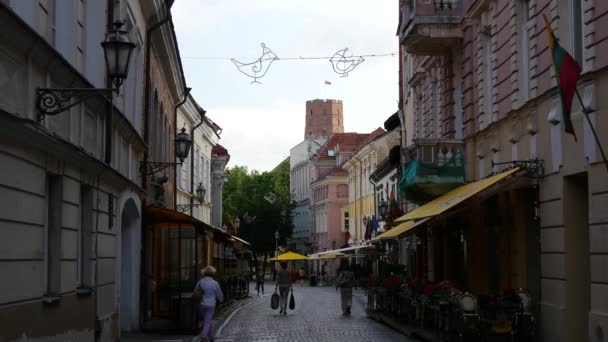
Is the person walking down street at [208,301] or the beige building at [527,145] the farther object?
the person walking down street at [208,301]

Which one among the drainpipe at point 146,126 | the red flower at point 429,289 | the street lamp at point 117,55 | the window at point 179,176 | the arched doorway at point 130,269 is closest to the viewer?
the street lamp at point 117,55

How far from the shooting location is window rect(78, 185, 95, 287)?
15.2 metres

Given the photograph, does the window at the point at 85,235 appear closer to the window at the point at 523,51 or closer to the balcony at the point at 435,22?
the window at the point at 523,51

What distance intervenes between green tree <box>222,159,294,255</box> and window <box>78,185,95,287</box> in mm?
76831

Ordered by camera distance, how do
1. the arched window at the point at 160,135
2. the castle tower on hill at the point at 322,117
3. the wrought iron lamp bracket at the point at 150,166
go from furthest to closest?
the castle tower on hill at the point at 322,117
the arched window at the point at 160,135
the wrought iron lamp bracket at the point at 150,166

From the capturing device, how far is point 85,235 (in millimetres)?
15359

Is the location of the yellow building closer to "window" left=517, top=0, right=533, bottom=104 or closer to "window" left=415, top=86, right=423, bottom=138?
"window" left=415, top=86, right=423, bottom=138

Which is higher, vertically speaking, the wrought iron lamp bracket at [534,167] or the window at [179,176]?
the window at [179,176]

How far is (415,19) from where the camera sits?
83.7 ft

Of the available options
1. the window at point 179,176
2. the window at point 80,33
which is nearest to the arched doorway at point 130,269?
the window at point 80,33

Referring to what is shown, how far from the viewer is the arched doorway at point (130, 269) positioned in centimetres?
2147

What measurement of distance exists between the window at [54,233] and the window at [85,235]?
208 cm

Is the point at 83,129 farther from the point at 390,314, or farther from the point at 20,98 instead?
the point at 390,314

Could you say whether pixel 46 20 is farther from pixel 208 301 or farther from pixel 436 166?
pixel 436 166
